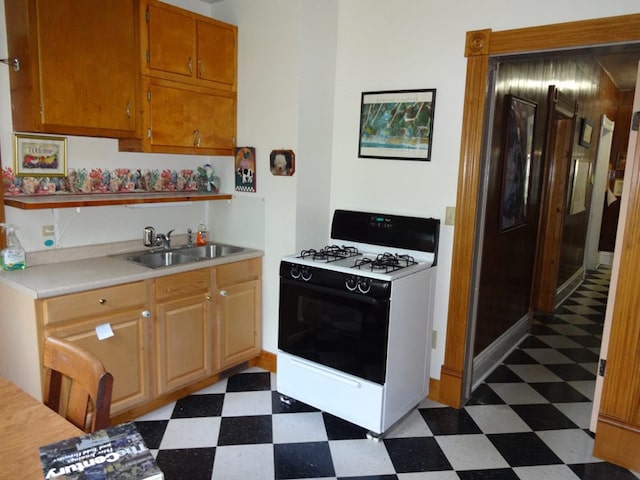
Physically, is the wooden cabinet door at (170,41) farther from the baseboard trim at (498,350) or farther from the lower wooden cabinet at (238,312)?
the baseboard trim at (498,350)

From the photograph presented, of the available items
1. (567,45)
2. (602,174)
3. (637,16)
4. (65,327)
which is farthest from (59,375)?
(602,174)

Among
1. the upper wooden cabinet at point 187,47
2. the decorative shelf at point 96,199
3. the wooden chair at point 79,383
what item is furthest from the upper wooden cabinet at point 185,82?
the wooden chair at point 79,383

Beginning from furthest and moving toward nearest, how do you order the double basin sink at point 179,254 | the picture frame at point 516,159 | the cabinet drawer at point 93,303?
the picture frame at point 516,159, the double basin sink at point 179,254, the cabinet drawer at point 93,303

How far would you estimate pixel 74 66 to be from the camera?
2383mm

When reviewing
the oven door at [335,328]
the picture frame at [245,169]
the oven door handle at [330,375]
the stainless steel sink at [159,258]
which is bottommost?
the oven door handle at [330,375]

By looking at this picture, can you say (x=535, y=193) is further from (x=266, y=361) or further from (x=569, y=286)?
(x=266, y=361)

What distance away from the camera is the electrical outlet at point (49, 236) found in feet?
8.60

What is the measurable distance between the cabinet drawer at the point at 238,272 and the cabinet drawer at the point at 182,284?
0.09 m

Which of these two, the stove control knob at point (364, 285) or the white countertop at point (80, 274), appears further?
the stove control knob at point (364, 285)

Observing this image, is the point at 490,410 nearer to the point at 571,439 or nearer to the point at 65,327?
the point at 571,439

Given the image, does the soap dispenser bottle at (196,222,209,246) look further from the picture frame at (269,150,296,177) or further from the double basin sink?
the picture frame at (269,150,296,177)

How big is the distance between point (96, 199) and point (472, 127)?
6.95ft

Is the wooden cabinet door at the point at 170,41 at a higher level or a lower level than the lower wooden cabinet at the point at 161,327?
higher

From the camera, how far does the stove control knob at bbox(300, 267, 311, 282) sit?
2.62 meters
